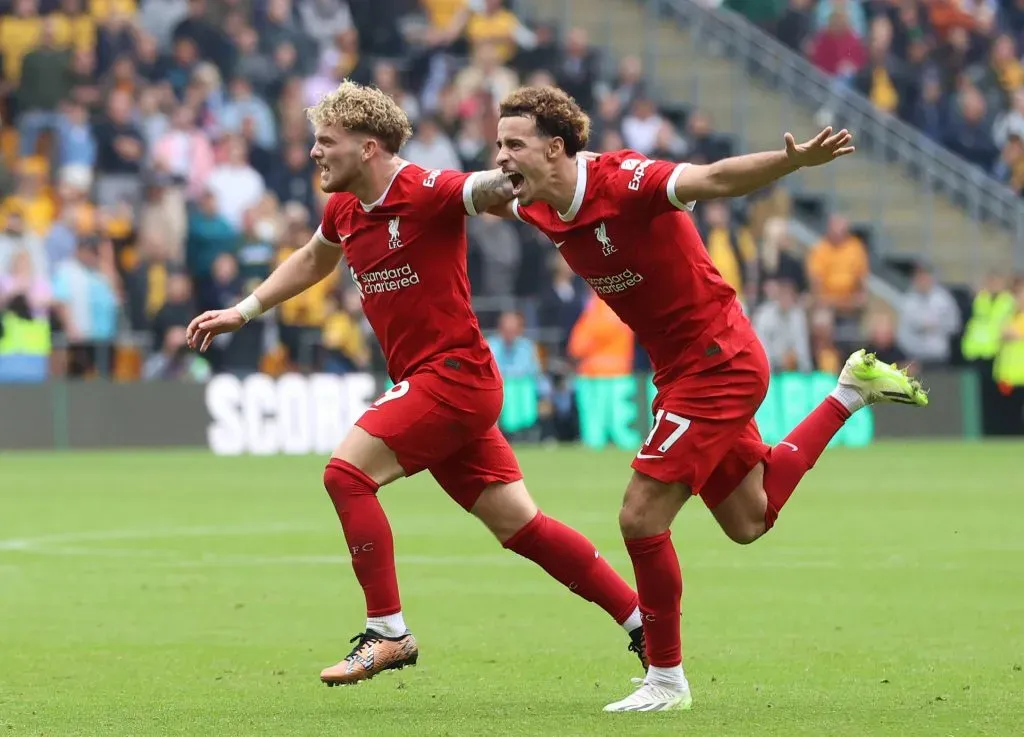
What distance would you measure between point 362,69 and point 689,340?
19.4 metres

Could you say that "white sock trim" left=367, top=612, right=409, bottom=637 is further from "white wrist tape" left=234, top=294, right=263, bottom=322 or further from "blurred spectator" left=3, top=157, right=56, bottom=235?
"blurred spectator" left=3, top=157, right=56, bottom=235

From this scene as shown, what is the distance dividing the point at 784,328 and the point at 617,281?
17.2 metres

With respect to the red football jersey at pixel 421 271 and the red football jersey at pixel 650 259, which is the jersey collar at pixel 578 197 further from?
the red football jersey at pixel 421 271

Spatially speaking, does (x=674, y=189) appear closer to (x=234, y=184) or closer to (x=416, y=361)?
(x=416, y=361)

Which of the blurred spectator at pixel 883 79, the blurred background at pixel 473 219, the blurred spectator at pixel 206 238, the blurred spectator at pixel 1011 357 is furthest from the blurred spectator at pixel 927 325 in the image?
the blurred spectator at pixel 206 238

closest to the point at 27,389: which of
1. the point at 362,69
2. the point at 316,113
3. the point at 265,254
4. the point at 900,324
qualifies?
the point at 265,254

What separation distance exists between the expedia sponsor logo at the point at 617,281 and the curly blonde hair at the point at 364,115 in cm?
100

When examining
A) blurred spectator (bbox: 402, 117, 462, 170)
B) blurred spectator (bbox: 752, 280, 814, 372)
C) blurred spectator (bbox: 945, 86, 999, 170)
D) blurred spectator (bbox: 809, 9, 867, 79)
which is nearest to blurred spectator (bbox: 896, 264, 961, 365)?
blurred spectator (bbox: 752, 280, 814, 372)

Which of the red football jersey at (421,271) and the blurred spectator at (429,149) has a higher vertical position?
the blurred spectator at (429,149)

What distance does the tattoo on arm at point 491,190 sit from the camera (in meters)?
7.55

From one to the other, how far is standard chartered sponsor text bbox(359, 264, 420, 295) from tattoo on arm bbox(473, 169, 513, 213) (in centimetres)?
36

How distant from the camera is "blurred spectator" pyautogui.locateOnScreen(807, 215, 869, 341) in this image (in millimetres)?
26156

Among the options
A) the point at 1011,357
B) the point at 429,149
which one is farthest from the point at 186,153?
the point at 1011,357

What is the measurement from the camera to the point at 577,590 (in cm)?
797
